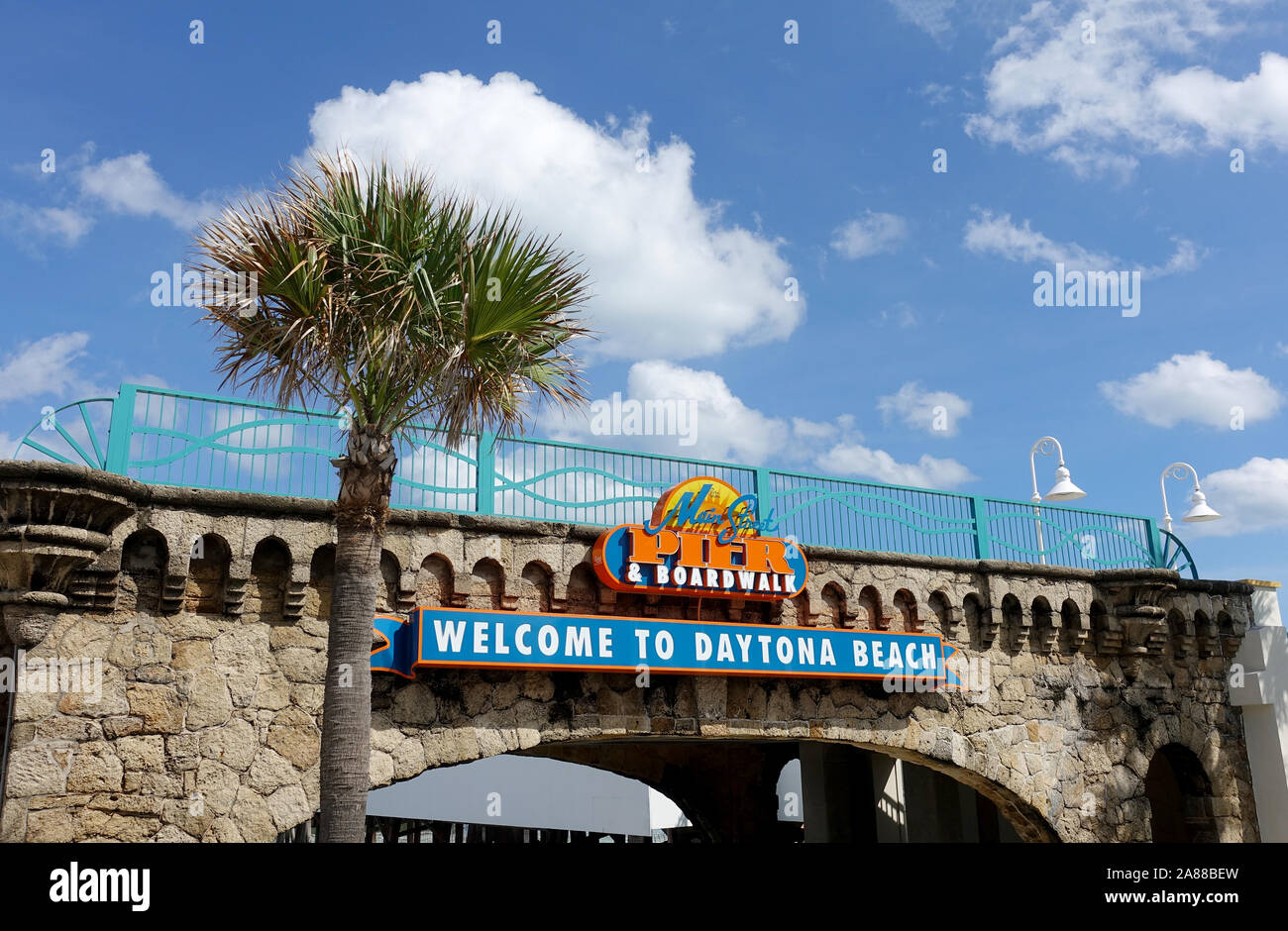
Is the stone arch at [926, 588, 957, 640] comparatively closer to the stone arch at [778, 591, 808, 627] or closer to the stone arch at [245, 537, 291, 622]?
the stone arch at [778, 591, 808, 627]

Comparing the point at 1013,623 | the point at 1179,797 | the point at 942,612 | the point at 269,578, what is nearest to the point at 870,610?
the point at 942,612

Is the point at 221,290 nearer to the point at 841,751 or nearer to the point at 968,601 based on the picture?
the point at 968,601

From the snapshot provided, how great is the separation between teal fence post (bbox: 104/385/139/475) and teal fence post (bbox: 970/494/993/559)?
937cm

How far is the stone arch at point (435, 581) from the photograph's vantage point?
10.2 meters

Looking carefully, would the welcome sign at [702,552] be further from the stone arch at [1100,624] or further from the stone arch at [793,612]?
the stone arch at [1100,624]

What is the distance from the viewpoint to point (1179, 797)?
15.0 m

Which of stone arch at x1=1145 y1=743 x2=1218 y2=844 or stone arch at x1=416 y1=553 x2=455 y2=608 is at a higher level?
stone arch at x1=416 y1=553 x2=455 y2=608

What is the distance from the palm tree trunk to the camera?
6953 millimetres

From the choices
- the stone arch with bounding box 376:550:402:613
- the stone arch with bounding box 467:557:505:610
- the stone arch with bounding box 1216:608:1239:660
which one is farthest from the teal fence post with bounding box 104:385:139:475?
the stone arch with bounding box 1216:608:1239:660

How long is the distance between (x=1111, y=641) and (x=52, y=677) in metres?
12.0

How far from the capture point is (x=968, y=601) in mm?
13250

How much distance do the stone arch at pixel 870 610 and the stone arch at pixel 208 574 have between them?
6.77m

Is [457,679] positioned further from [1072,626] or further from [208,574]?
[1072,626]

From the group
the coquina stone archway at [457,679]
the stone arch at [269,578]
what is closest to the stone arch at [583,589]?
the coquina stone archway at [457,679]
